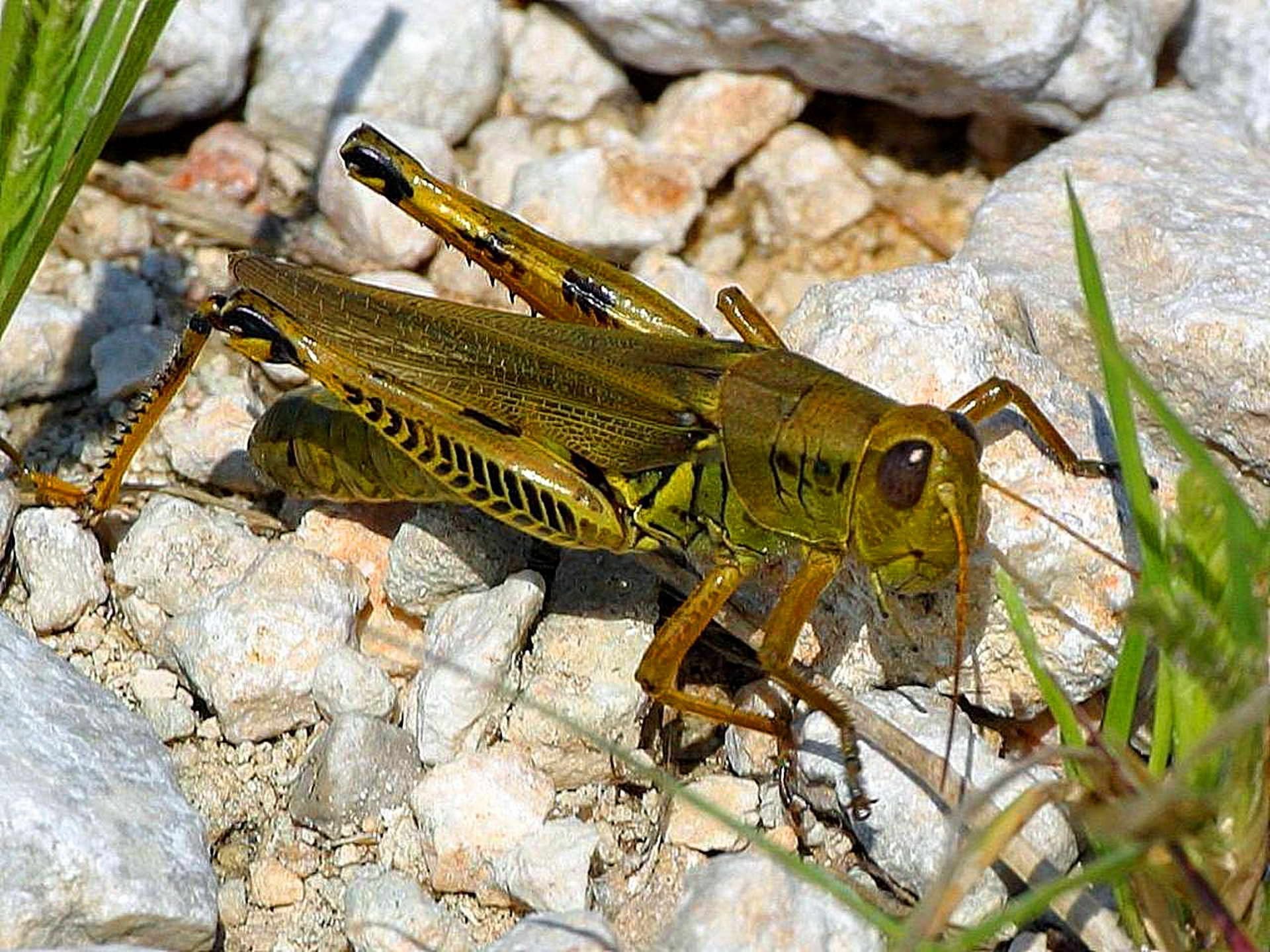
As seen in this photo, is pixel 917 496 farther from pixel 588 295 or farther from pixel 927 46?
pixel 927 46

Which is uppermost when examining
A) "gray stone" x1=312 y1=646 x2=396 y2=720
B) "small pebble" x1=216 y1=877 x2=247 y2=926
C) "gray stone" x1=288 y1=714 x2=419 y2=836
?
"gray stone" x1=312 y1=646 x2=396 y2=720

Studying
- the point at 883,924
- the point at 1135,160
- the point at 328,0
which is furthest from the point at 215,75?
the point at 883,924

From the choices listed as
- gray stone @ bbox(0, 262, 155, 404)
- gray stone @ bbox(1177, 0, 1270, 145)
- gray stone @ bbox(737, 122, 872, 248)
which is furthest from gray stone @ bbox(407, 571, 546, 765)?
gray stone @ bbox(1177, 0, 1270, 145)

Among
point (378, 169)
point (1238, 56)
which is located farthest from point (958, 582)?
point (1238, 56)

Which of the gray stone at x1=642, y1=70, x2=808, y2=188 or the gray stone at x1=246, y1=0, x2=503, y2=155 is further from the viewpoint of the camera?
the gray stone at x1=642, y1=70, x2=808, y2=188

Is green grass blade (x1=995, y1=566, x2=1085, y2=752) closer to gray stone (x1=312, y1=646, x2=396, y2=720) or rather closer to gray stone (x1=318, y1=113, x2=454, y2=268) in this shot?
gray stone (x1=312, y1=646, x2=396, y2=720)

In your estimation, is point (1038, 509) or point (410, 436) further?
point (410, 436)
